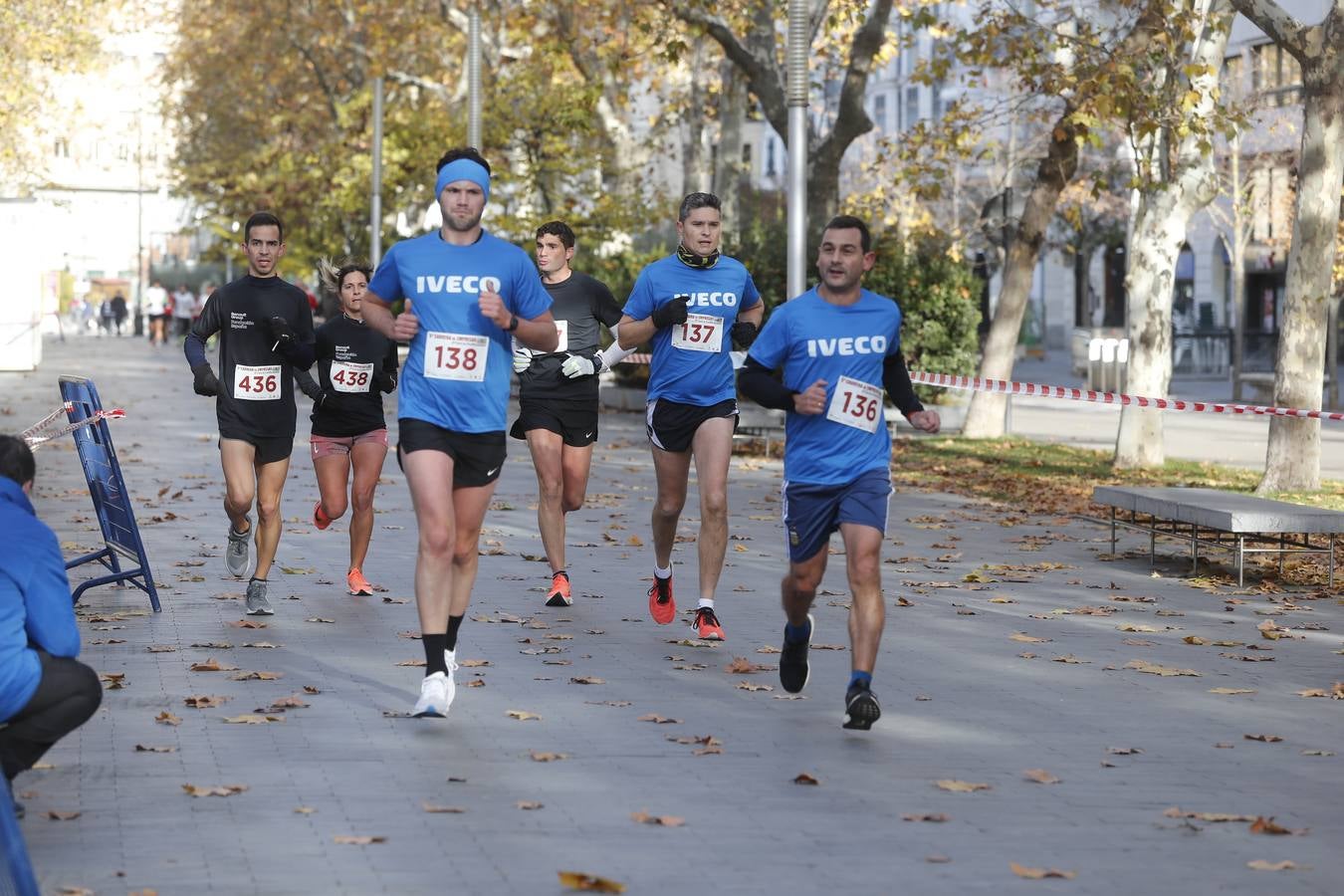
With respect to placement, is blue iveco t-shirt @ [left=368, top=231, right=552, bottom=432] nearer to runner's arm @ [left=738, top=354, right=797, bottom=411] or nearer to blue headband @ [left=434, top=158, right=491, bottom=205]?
blue headband @ [left=434, top=158, right=491, bottom=205]

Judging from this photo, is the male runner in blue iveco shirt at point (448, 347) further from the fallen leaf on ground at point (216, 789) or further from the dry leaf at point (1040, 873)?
the dry leaf at point (1040, 873)

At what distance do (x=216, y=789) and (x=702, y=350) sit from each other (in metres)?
4.03

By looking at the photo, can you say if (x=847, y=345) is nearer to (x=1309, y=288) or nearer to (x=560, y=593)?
(x=560, y=593)

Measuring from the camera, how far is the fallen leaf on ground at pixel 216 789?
264 inches

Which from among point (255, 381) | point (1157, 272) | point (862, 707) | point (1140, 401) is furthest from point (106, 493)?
point (1157, 272)

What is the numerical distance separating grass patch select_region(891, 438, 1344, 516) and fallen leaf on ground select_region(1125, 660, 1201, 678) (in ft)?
23.8

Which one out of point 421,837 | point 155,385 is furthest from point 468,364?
point 155,385

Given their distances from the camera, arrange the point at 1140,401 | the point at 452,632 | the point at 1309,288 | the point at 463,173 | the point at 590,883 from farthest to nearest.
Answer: the point at 1309,288, the point at 1140,401, the point at 452,632, the point at 463,173, the point at 590,883

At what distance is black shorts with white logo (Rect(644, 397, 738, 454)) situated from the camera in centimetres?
1024

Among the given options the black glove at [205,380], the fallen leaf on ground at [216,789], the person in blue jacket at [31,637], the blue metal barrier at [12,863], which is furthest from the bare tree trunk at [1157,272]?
the blue metal barrier at [12,863]

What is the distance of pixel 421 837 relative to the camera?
6.21 meters

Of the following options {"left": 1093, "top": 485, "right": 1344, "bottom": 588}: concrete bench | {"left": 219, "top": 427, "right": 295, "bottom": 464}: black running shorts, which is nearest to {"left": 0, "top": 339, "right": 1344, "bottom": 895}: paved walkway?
{"left": 1093, "top": 485, "right": 1344, "bottom": 588}: concrete bench

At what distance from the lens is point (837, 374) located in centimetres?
813

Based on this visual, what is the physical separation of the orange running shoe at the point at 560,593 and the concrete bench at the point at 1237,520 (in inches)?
143
